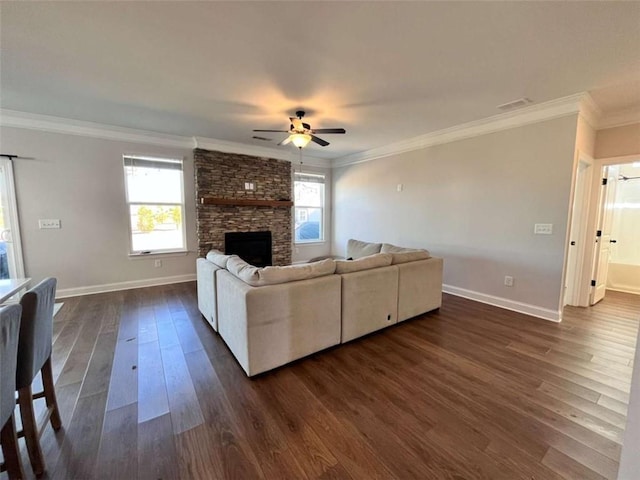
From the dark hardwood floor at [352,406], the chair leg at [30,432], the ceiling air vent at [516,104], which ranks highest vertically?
the ceiling air vent at [516,104]

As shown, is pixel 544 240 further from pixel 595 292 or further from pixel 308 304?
pixel 308 304

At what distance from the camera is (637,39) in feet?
6.50

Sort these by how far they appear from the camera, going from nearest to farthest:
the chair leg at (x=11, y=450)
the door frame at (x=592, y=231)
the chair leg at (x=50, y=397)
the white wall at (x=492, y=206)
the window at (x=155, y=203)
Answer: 1. the chair leg at (x=11, y=450)
2. the chair leg at (x=50, y=397)
3. the white wall at (x=492, y=206)
4. the door frame at (x=592, y=231)
5. the window at (x=155, y=203)

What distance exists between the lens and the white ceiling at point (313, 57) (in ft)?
5.81

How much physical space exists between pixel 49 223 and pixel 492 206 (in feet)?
21.5

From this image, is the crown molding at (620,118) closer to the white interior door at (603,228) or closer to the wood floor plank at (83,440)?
the white interior door at (603,228)

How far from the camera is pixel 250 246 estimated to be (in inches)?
215

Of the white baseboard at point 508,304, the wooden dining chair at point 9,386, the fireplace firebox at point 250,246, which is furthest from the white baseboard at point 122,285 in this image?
the white baseboard at point 508,304

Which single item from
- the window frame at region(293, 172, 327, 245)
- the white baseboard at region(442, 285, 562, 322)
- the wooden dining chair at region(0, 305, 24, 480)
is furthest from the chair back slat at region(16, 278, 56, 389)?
the window frame at region(293, 172, 327, 245)

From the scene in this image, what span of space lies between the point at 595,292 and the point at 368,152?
4424 mm

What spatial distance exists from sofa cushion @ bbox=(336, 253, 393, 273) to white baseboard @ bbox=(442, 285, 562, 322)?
6.50ft

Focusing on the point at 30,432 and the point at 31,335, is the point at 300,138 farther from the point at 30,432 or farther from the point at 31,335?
the point at 30,432

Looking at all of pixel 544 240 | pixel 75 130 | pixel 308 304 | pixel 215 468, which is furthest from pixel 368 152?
pixel 215 468

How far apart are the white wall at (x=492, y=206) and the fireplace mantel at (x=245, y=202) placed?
2158 mm
